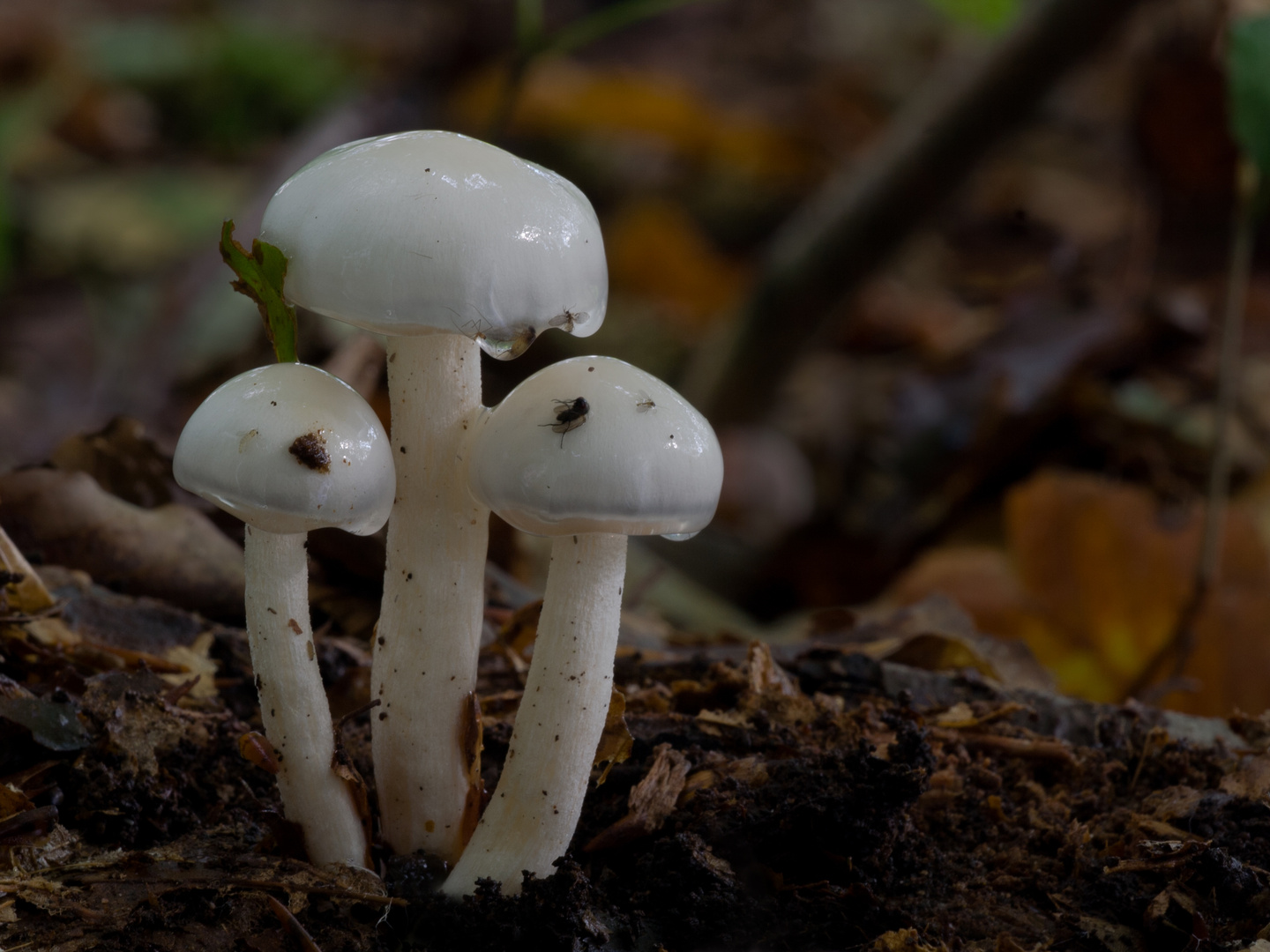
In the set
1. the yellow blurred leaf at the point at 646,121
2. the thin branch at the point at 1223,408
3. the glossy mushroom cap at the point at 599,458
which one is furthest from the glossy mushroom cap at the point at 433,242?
the yellow blurred leaf at the point at 646,121

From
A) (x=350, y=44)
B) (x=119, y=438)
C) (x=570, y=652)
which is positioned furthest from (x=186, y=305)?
(x=350, y=44)

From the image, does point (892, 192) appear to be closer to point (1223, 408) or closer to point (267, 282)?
point (1223, 408)

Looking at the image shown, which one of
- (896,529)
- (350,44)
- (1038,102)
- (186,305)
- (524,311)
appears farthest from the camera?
(350,44)

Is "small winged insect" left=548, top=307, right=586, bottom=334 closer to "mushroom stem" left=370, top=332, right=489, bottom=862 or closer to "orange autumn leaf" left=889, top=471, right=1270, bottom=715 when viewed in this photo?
"mushroom stem" left=370, top=332, right=489, bottom=862

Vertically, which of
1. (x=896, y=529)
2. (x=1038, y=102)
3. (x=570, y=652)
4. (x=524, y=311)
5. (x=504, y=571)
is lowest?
(x=896, y=529)

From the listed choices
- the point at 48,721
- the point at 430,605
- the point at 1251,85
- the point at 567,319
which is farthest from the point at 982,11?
the point at 48,721

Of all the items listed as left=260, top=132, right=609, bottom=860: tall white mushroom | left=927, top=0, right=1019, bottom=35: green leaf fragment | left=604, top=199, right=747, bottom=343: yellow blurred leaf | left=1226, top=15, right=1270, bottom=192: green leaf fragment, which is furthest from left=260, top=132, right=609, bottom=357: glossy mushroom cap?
left=604, top=199, right=747, bottom=343: yellow blurred leaf

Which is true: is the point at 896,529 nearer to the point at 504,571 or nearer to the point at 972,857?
the point at 504,571

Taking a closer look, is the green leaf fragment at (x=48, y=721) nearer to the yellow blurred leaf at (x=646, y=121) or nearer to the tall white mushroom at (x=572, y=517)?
the tall white mushroom at (x=572, y=517)
